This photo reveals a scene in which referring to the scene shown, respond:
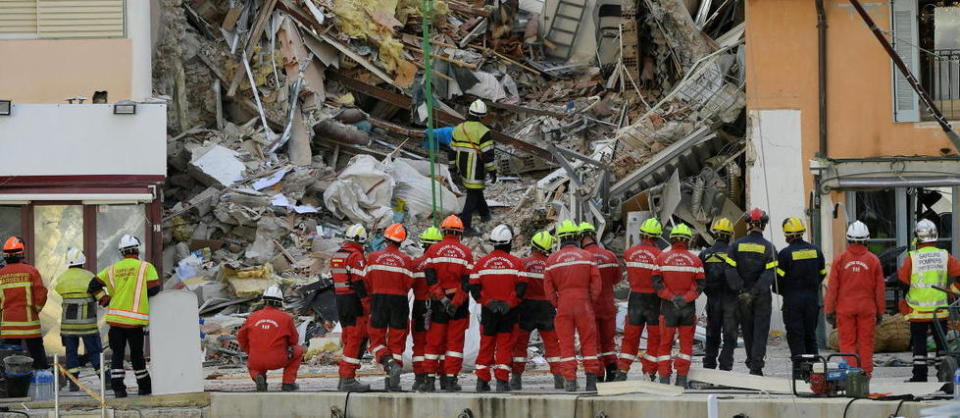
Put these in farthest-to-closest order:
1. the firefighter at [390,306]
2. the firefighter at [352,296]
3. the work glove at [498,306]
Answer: the firefighter at [352,296] → the firefighter at [390,306] → the work glove at [498,306]

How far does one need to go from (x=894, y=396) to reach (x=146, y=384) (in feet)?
24.9

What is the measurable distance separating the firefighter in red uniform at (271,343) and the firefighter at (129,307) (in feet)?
3.43

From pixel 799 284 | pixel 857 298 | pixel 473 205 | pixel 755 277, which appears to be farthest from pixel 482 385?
pixel 473 205

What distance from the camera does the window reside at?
78.7 ft

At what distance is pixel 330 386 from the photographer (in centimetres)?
1944

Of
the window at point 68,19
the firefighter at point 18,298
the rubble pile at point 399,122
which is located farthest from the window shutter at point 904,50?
the firefighter at point 18,298

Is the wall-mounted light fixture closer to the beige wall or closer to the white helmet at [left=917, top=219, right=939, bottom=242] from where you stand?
the beige wall

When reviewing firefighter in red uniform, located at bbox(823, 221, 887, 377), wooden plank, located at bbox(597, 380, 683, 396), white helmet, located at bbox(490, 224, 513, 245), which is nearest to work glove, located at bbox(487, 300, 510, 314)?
white helmet, located at bbox(490, 224, 513, 245)

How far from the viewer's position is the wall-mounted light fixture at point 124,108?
23062 mm

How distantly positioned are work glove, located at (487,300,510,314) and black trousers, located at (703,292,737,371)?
248 centimetres

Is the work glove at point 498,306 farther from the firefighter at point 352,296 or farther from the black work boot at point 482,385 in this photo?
the firefighter at point 352,296

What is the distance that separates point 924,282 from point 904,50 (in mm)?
6097

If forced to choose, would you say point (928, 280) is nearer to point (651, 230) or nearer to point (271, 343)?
point (651, 230)

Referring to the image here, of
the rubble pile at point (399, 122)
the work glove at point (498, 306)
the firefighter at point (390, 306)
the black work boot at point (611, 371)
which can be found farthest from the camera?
the rubble pile at point (399, 122)
